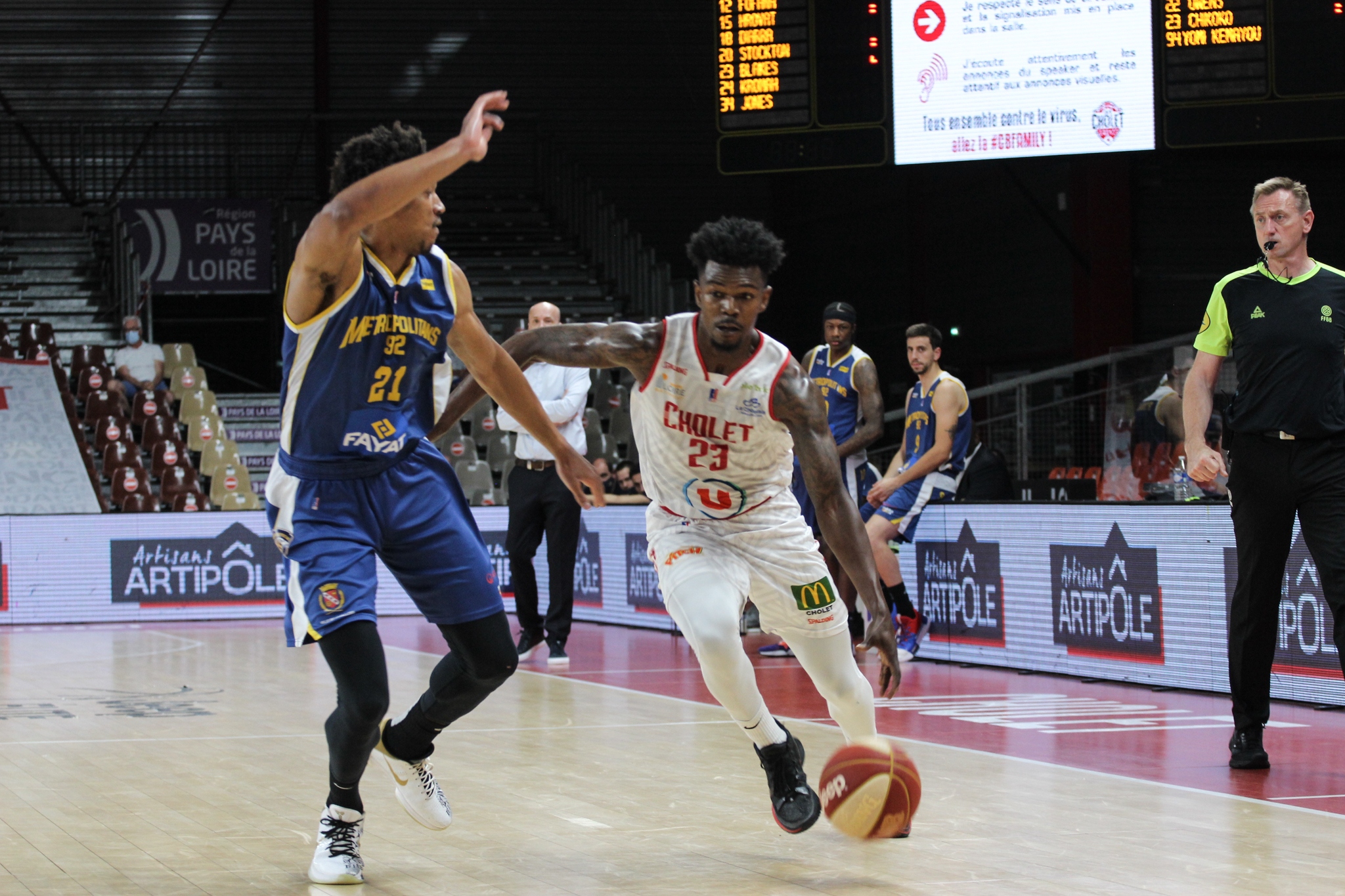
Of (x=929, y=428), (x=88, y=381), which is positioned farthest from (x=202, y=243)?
(x=929, y=428)

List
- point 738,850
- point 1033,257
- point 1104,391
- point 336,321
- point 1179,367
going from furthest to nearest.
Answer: point 1033,257 → point 1104,391 → point 1179,367 → point 738,850 → point 336,321

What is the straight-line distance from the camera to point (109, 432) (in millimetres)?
17047

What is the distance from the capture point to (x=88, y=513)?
44.1 ft

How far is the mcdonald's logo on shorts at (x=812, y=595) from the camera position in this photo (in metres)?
4.49

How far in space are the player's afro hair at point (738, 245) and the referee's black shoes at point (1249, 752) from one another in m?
2.64

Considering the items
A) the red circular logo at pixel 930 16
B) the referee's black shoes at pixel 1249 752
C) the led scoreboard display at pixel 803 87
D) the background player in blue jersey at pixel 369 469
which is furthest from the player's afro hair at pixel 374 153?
the red circular logo at pixel 930 16

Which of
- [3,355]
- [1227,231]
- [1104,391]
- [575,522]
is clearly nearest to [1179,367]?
[1104,391]

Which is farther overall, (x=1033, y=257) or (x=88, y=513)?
(x=1033, y=257)

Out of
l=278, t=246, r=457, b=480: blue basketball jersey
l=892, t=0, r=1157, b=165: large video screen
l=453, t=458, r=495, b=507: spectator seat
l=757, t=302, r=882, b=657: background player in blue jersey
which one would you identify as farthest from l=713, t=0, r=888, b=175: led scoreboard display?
l=278, t=246, r=457, b=480: blue basketball jersey

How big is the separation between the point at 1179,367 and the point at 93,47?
56.0 feet

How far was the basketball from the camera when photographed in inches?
164

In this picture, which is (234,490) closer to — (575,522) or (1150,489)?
(575,522)

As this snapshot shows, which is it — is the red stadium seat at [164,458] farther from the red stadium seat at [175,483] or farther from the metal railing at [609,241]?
the metal railing at [609,241]

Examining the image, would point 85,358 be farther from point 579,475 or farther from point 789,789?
point 789,789
